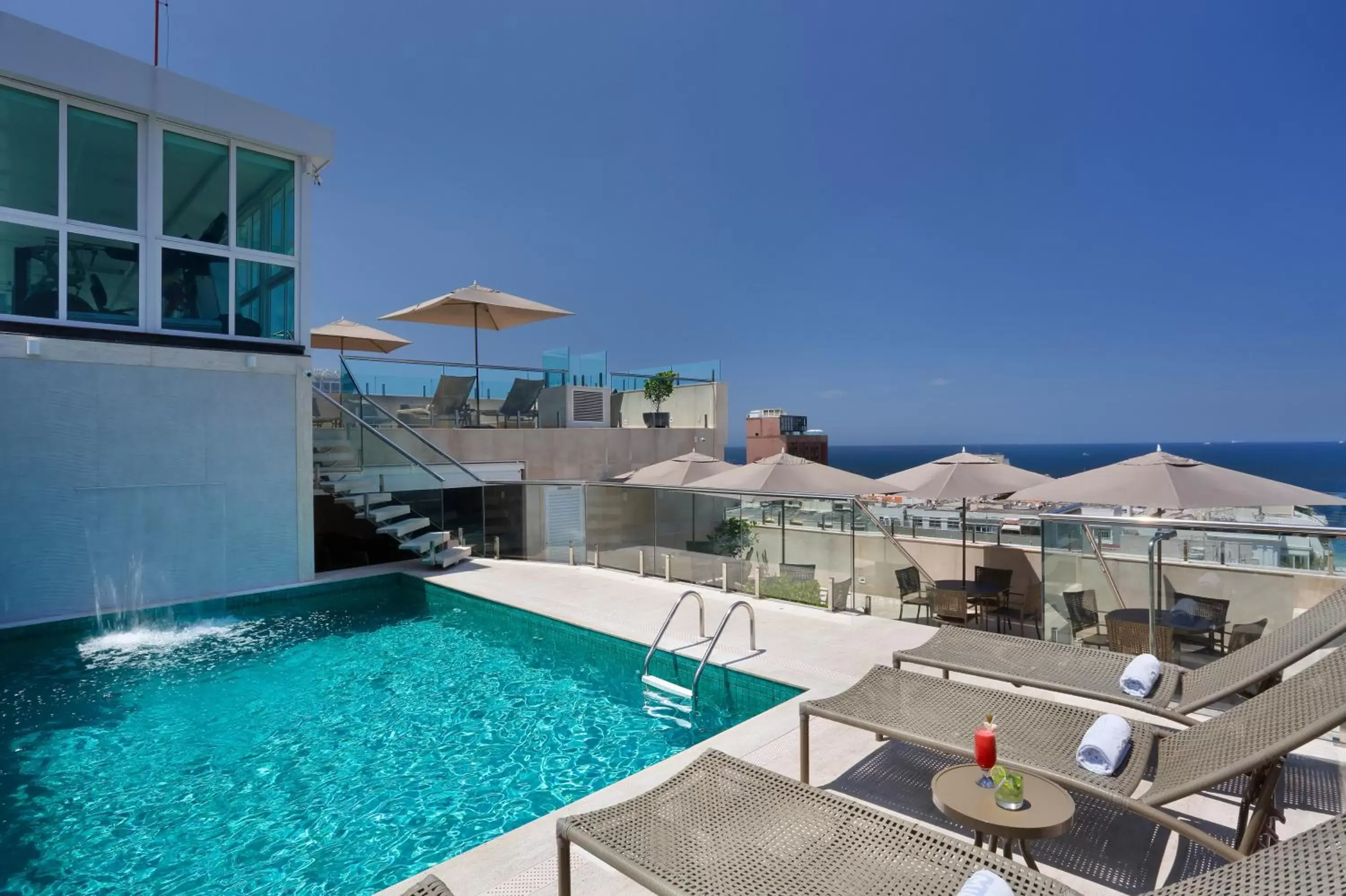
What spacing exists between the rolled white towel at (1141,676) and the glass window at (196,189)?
1118 cm

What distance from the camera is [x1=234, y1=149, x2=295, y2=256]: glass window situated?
975cm

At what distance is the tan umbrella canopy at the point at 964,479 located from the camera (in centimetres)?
845

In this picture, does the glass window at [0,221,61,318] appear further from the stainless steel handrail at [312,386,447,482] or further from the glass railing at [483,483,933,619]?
the glass railing at [483,483,933,619]

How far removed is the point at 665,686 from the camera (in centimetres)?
595

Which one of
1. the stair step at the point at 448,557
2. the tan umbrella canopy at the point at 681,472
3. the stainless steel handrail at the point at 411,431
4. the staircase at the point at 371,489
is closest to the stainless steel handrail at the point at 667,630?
the tan umbrella canopy at the point at 681,472

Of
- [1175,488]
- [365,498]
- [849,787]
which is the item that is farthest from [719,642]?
[365,498]

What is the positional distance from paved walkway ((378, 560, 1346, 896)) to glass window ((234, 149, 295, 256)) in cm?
778

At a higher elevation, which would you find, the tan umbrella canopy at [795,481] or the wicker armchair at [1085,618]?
the tan umbrella canopy at [795,481]

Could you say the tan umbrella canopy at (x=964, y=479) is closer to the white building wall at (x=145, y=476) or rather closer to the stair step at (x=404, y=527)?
the stair step at (x=404, y=527)

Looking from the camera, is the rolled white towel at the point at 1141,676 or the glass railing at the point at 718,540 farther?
the glass railing at the point at 718,540

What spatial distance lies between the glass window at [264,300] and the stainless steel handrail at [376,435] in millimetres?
1425

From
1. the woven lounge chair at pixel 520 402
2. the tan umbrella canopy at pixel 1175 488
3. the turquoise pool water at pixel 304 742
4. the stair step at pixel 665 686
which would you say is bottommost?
the turquoise pool water at pixel 304 742

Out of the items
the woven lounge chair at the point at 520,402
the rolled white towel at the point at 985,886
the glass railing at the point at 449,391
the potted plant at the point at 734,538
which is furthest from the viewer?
the woven lounge chair at the point at 520,402

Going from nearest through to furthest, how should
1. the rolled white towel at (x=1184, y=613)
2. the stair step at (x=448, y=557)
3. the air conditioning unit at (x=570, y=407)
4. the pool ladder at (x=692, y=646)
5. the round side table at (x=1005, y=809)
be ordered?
the round side table at (x=1005, y=809), the rolled white towel at (x=1184, y=613), the pool ladder at (x=692, y=646), the stair step at (x=448, y=557), the air conditioning unit at (x=570, y=407)
